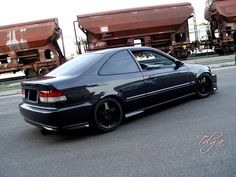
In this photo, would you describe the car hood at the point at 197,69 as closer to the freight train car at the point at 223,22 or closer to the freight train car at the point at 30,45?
the freight train car at the point at 223,22

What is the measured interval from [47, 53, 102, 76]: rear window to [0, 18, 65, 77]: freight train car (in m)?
11.5

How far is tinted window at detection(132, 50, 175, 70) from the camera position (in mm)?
7176

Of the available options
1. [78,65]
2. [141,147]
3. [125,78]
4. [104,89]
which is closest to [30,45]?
[78,65]

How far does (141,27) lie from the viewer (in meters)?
18.3

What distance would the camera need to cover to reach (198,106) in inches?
292

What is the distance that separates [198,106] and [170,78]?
0.80 meters

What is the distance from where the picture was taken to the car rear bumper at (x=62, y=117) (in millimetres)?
5840

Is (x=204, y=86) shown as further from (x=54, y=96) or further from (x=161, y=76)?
(x=54, y=96)

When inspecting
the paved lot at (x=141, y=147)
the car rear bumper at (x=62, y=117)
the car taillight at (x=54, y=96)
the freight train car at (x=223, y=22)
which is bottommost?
the paved lot at (x=141, y=147)

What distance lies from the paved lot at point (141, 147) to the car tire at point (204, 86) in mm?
512

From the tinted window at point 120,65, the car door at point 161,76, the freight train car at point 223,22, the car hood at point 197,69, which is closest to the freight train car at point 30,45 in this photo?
the freight train car at point 223,22

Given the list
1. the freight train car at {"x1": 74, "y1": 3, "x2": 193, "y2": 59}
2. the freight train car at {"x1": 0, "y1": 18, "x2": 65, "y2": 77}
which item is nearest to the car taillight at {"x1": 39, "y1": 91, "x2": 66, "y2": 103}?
the freight train car at {"x1": 74, "y1": 3, "x2": 193, "y2": 59}

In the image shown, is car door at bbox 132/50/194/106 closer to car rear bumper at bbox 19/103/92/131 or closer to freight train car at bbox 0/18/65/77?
car rear bumper at bbox 19/103/92/131

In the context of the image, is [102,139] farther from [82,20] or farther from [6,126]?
[82,20]
